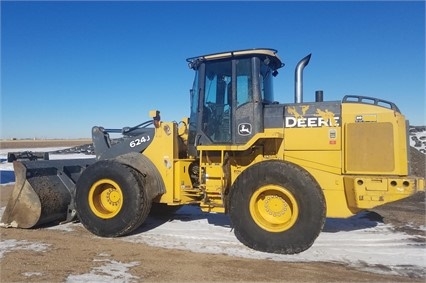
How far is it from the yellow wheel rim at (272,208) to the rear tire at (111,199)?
1837mm

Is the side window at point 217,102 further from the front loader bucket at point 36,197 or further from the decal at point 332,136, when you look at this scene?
the front loader bucket at point 36,197

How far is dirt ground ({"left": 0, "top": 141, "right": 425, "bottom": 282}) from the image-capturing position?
4684 millimetres

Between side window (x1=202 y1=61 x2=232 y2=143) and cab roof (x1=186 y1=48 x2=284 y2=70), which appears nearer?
cab roof (x1=186 y1=48 x2=284 y2=70)

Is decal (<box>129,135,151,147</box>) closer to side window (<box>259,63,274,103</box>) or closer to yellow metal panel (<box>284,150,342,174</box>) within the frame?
side window (<box>259,63,274,103</box>)

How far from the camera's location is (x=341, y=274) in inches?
190

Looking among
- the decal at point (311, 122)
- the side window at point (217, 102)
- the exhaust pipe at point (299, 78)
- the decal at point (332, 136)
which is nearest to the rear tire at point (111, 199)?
the side window at point (217, 102)

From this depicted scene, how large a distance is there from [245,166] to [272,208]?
2.99 ft

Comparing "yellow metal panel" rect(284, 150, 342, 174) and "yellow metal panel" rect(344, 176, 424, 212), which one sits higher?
"yellow metal panel" rect(284, 150, 342, 174)

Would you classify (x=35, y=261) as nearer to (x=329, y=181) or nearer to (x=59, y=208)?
(x=59, y=208)

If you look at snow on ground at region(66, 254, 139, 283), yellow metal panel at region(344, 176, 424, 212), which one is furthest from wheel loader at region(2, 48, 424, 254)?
snow on ground at region(66, 254, 139, 283)

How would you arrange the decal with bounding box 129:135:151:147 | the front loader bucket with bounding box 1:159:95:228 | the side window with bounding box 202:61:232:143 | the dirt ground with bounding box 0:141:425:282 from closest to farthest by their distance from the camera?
the dirt ground with bounding box 0:141:425:282, the side window with bounding box 202:61:232:143, the front loader bucket with bounding box 1:159:95:228, the decal with bounding box 129:135:151:147

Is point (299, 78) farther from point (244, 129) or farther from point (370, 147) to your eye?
point (370, 147)

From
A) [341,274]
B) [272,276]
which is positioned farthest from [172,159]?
[341,274]

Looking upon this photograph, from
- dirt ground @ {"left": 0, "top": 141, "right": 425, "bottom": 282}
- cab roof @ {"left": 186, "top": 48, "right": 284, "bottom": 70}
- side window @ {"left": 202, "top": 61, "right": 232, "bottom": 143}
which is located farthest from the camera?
side window @ {"left": 202, "top": 61, "right": 232, "bottom": 143}
